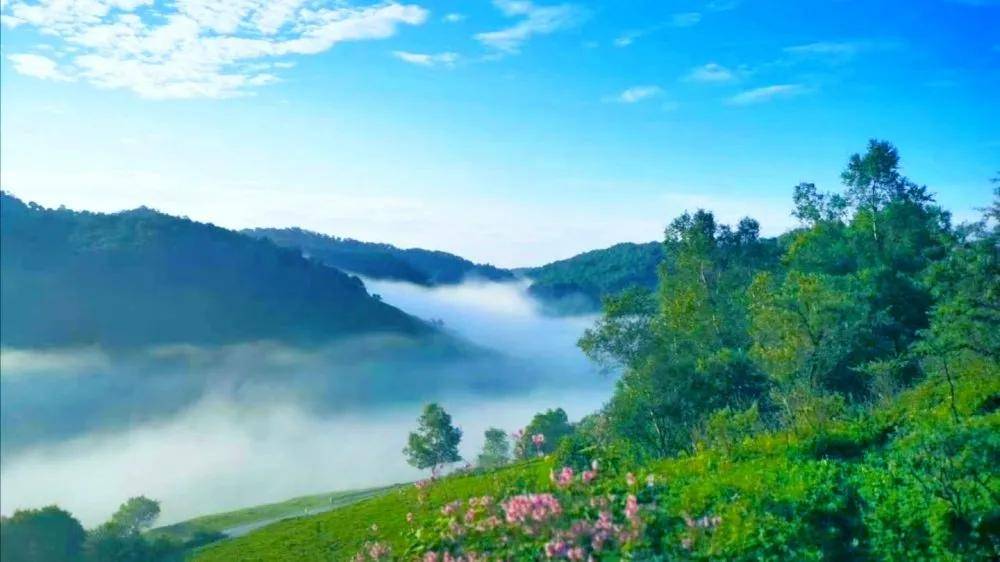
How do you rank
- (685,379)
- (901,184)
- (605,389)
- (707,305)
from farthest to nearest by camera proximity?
(605,389) < (901,184) < (707,305) < (685,379)

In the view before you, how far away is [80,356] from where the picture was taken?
13.5 metres

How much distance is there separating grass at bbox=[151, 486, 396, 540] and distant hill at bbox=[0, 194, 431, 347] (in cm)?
1919

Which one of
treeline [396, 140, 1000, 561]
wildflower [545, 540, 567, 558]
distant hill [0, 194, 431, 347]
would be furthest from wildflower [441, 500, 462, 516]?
distant hill [0, 194, 431, 347]

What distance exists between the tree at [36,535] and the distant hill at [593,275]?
94.6 m

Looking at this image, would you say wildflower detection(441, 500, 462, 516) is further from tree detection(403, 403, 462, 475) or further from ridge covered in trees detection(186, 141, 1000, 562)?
tree detection(403, 403, 462, 475)

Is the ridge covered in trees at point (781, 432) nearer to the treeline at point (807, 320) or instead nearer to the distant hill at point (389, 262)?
the treeline at point (807, 320)

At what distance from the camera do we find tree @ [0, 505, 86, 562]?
6.17 metres

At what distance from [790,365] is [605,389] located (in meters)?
151

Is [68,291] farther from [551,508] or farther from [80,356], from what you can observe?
[551,508]

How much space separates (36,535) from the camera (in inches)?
260

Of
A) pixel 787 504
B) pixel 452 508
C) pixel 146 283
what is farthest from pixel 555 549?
pixel 146 283

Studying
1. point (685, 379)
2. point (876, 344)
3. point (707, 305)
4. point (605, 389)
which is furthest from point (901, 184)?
point (605, 389)

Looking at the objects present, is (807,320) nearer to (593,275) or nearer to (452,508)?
(452,508)

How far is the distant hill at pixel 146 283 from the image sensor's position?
7.94m
